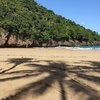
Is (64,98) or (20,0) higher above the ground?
(20,0)

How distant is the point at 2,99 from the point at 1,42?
1616 inches

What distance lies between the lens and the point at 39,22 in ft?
197

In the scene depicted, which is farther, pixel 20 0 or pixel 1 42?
pixel 20 0

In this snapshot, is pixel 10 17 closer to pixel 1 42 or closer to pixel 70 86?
pixel 1 42

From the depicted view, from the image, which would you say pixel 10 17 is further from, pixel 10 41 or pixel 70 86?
pixel 70 86

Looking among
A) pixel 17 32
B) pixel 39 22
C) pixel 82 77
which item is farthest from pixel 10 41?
pixel 82 77

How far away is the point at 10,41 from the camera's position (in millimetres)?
50438

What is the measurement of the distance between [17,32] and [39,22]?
10478mm

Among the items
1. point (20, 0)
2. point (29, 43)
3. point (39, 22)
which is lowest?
point (29, 43)

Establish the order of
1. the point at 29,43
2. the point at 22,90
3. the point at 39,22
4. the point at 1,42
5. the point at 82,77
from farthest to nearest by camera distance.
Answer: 1. the point at 39,22
2. the point at 29,43
3. the point at 1,42
4. the point at 82,77
5. the point at 22,90

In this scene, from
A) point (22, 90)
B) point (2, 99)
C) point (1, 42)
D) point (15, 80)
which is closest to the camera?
point (2, 99)

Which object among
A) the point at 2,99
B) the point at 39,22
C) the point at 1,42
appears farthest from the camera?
the point at 39,22

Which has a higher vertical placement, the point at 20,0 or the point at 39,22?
the point at 20,0

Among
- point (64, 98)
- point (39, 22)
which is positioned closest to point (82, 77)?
point (64, 98)
